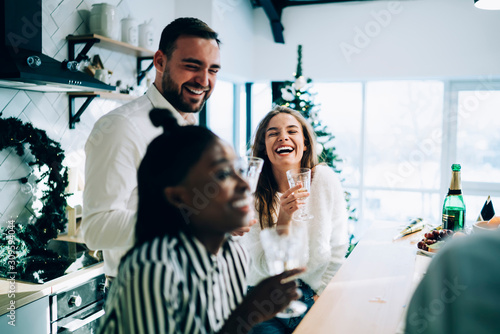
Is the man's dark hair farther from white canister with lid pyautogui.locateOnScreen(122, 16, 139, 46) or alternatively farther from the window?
the window

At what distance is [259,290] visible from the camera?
0.84 metres

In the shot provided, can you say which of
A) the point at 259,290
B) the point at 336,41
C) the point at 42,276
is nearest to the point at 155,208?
the point at 259,290

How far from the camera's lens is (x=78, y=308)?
1970 mm

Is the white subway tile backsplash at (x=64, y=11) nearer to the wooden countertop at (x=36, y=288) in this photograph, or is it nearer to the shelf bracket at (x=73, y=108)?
the shelf bracket at (x=73, y=108)

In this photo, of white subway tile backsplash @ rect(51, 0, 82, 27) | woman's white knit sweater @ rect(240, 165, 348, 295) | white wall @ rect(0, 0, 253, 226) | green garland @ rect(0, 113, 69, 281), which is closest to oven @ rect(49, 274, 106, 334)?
green garland @ rect(0, 113, 69, 281)

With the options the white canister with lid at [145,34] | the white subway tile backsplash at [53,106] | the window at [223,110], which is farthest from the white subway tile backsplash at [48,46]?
the window at [223,110]

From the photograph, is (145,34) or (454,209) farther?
(145,34)

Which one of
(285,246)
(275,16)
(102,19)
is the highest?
→ (275,16)

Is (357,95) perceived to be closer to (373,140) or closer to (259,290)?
(373,140)

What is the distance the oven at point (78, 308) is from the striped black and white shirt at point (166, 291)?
4.25 feet

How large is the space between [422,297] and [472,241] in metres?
0.08

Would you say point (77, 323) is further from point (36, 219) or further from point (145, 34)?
point (145, 34)

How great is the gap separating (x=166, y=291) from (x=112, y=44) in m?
2.45

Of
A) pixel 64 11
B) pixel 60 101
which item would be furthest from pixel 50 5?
pixel 60 101
